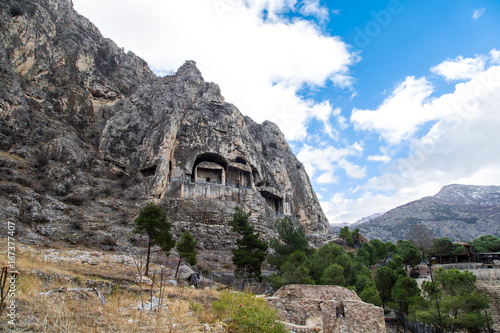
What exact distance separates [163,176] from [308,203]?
27.9m

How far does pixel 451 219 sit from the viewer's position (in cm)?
10512

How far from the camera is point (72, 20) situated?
52719mm

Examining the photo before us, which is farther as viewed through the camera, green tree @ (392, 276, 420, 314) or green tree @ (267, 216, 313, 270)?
green tree @ (392, 276, 420, 314)

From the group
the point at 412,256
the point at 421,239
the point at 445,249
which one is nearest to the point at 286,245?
the point at 412,256

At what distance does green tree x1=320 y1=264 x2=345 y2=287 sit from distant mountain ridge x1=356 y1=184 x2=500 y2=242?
304ft

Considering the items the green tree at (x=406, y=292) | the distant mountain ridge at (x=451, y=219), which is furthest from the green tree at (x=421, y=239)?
the distant mountain ridge at (x=451, y=219)

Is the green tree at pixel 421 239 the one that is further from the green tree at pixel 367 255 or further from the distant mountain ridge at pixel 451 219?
the distant mountain ridge at pixel 451 219

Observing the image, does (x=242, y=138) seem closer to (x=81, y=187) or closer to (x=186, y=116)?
(x=186, y=116)

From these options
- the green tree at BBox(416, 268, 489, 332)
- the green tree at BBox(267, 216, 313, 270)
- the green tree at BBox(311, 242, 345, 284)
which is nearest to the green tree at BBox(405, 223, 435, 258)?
the green tree at BBox(416, 268, 489, 332)

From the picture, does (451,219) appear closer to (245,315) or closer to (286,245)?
(286,245)

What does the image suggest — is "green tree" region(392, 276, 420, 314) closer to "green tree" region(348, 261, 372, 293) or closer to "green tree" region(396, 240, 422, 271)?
"green tree" region(348, 261, 372, 293)

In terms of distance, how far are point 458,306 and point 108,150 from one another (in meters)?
39.9

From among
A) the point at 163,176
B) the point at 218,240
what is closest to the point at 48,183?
the point at 163,176

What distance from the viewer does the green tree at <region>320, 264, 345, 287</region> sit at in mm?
17594
